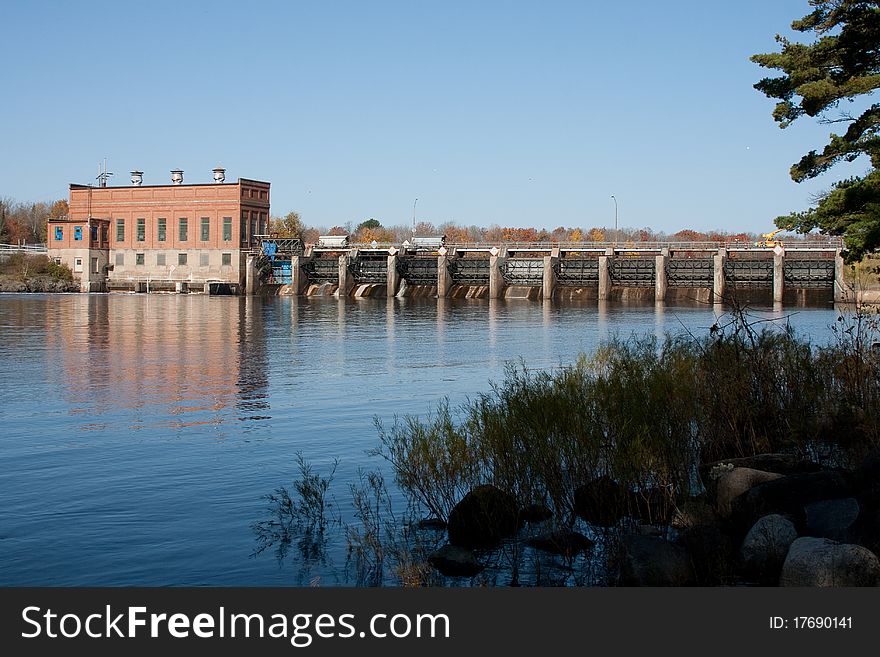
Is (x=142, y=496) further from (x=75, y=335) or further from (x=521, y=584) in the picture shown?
(x=75, y=335)

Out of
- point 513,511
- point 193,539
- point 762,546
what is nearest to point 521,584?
point 513,511

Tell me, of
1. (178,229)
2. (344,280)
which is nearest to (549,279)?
(344,280)

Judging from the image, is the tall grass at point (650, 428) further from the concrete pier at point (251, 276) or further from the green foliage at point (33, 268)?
the green foliage at point (33, 268)

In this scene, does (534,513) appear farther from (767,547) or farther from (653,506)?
(767,547)

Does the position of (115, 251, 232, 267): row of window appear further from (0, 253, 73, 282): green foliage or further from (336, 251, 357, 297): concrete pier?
(336, 251, 357, 297): concrete pier

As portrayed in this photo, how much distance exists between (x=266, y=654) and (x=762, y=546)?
550 centimetres

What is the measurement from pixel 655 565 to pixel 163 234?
113210mm

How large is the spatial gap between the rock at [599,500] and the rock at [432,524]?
5.97 ft

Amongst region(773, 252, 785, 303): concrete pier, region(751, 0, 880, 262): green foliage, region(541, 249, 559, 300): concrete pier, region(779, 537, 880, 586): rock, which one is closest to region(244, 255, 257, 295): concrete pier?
region(541, 249, 559, 300): concrete pier

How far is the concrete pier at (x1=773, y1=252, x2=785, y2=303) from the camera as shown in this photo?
85.9 m

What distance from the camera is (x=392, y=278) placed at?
102125 millimetres

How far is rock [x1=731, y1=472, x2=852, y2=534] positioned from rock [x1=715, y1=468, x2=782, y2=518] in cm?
24

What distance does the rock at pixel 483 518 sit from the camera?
12.8 m

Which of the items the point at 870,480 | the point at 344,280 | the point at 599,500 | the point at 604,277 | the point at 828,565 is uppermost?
the point at 604,277
